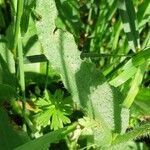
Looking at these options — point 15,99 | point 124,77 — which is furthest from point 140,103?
point 15,99

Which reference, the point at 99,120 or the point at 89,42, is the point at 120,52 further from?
the point at 99,120

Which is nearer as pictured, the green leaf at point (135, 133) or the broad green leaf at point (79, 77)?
the green leaf at point (135, 133)

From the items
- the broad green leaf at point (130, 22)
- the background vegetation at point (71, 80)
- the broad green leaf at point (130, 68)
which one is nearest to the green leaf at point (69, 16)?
the background vegetation at point (71, 80)

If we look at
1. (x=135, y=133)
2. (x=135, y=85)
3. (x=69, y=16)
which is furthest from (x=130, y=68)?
(x=69, y=16)

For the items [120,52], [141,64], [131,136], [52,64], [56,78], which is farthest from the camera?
[120,52]

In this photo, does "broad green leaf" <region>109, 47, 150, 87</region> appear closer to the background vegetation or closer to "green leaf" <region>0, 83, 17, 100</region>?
the background vegetation

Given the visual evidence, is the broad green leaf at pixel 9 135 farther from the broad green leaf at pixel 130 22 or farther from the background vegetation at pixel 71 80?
the broad green leaf at pixel 130 22

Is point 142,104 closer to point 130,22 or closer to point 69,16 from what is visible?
point 130,22

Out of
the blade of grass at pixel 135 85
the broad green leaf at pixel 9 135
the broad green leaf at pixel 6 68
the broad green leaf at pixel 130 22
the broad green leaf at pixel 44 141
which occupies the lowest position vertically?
the broad green leaf at pixel 9 135
